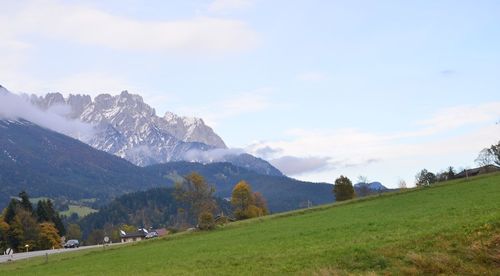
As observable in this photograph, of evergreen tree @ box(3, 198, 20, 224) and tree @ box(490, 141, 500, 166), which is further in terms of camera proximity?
tree @ box(490, 141, 500, 166)

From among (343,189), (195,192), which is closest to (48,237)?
(195,192)

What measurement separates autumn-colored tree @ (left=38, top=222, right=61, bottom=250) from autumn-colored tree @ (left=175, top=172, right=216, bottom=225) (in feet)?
107

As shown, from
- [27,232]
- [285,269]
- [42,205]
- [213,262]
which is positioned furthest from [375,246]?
[42,205]

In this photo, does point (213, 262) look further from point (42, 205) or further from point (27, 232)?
point (42, 205)

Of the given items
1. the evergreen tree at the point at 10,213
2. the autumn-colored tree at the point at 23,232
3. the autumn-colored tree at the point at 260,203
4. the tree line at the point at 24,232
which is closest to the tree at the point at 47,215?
the evergreen tree at the point at 10,213

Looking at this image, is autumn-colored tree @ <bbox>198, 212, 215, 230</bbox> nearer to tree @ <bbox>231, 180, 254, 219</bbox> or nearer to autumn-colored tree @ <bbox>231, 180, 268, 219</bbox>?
autumn-colored tree @ <bbox>231, 180, 268, 219</bbox>

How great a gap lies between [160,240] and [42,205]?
85.7 meters

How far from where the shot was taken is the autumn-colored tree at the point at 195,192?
137 m

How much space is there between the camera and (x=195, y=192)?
138 metres

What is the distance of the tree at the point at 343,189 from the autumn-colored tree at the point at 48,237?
235 feet

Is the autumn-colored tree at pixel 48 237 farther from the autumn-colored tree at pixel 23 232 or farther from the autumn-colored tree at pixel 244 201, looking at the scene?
the autumn-colored tree at pixel 244 201

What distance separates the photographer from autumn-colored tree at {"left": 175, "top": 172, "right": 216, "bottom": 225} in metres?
137

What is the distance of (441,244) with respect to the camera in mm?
25391

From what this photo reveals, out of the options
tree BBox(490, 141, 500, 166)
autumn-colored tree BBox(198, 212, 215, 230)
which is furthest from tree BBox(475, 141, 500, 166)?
autumn-colored tree BBox(198, 212, 215, 230)
